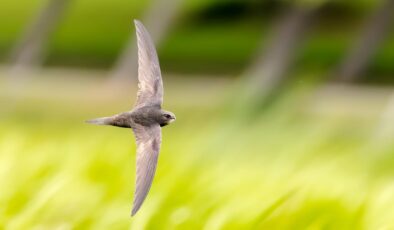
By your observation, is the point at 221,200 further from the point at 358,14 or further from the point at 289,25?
the point at 358,14

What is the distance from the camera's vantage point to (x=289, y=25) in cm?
1547

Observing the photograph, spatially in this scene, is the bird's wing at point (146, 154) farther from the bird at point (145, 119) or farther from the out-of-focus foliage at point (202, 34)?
the out-of-focus foliage at point (202, 34)

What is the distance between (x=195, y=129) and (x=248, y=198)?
518 mm

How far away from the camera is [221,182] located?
288 centimetres

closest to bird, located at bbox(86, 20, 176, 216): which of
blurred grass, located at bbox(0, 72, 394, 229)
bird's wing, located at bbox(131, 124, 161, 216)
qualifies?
bird's wing, located at bbox(131, 124, 161, 216)

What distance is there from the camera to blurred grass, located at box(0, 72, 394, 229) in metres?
2.73

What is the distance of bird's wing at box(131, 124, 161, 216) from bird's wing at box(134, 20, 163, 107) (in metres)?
0.06

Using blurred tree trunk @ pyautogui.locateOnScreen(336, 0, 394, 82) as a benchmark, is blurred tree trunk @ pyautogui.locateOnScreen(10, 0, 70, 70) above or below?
below

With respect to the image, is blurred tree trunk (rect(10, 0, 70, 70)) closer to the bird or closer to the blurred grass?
the blurred grass

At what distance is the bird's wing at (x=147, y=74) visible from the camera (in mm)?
2145

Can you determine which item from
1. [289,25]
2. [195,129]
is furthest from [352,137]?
[289,25]

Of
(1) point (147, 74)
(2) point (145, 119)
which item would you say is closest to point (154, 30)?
(1) point (147, 74)

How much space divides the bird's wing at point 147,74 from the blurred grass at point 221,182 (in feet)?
2.00

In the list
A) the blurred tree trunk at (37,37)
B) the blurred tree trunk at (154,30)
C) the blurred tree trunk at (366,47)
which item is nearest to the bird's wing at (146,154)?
the blurred tree trunk at (37,37)
